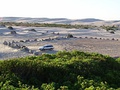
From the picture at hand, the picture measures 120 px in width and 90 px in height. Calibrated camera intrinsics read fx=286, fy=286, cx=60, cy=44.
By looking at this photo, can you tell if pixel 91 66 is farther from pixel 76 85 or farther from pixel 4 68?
pixel 4 68

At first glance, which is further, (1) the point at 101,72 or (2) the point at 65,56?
(2) the point at 65,56

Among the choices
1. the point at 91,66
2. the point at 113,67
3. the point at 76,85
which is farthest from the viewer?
the point at 113,67

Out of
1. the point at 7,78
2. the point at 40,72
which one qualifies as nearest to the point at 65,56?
the point at 40,72

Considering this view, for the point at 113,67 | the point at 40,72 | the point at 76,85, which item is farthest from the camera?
the point at 113,67

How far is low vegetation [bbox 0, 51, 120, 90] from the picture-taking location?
955 centimetres

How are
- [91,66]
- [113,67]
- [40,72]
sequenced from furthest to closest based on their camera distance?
1. [113,67]
2. [91,66]
3. [40,72]

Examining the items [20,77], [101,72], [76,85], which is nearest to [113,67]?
[101,72]

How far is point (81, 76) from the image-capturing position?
35.0ft

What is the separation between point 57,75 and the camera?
10484mm

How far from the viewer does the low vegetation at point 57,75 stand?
9.55 meters

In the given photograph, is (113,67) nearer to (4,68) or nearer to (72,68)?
(72,68)

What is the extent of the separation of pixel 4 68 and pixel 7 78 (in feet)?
2.37

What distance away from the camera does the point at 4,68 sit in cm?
1059

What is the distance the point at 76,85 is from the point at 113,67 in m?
3.46
